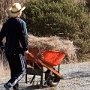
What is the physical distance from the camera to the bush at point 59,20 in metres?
18.0

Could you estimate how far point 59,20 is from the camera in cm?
1789

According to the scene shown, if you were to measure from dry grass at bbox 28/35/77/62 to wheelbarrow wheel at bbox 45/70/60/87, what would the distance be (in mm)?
4442

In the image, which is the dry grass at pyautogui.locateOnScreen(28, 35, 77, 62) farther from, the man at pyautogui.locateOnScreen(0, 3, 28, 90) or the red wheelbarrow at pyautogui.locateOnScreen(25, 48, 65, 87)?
the man at pyautogui.locateOnScreen(0, 3, 28, 90)

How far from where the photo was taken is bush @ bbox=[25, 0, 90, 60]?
18.0 meters

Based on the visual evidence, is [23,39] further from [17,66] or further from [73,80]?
[73,80]

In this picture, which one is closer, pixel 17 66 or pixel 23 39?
pixel 23 39

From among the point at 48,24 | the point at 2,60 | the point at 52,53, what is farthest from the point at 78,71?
the point at 48,24

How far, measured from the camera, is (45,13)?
1820cm

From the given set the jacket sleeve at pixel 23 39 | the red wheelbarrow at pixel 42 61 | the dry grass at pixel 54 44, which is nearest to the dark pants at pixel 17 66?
the jacket sleeve at pixel 23 39

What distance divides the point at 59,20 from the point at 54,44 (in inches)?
69.8

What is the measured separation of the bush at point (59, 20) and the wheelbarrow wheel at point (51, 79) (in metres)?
6.45

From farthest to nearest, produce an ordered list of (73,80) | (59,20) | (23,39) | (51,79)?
1. (59,20)
2. (73,80)
3. (51,79)
4. (23,39)

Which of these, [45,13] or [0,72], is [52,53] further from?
[45,13]

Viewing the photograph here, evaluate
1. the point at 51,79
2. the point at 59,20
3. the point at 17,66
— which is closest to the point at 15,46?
the point at 17,66
